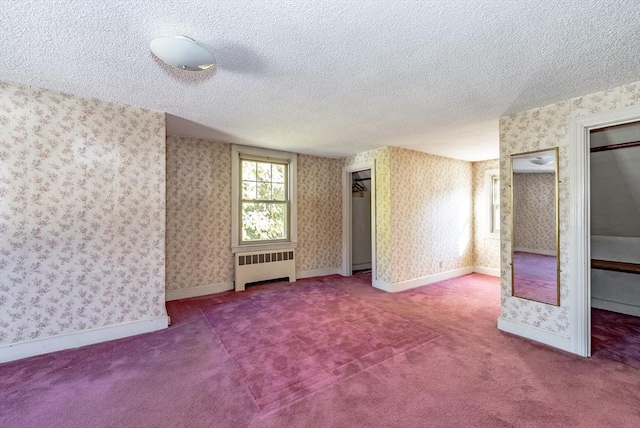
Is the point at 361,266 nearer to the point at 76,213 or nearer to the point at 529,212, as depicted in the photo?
the point at 529,212

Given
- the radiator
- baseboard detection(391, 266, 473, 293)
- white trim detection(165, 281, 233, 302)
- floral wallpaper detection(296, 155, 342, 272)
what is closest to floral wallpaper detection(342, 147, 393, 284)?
baseboard detection(391, 266, 473, 293)

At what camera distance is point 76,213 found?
8.55ft

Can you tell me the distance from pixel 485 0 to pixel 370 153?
3.44 meters

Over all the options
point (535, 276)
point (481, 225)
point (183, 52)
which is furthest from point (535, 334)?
point (183, 52)

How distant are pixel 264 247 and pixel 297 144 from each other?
5.91 feet

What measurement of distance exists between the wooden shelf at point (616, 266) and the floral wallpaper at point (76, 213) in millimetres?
5152

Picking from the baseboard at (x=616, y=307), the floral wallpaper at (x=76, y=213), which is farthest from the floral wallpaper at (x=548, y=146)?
the floral wallpaper at (x=76, y=213)

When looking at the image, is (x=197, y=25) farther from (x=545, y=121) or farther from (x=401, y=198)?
(x=401, y=198)

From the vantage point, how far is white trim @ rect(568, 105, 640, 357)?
96.7 inches

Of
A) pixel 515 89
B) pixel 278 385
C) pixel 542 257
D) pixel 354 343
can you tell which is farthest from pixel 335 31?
pixel 542 257

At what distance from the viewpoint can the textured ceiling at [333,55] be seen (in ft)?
4.73

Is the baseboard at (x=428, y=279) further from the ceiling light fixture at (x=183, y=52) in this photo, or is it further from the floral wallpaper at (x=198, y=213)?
the ceiling light fixture at (x=183, y=52)

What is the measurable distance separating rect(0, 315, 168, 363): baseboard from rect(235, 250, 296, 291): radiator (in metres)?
1.49

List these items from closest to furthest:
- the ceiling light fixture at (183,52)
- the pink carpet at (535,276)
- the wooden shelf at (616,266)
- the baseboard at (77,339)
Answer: the ceiling light fixture at (183,52) → the baseboard at (77,339) → the pink carpet at (535,276) → the wooden shelf at (616,266)
